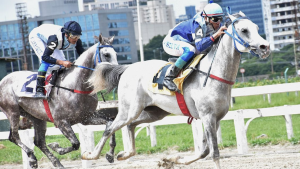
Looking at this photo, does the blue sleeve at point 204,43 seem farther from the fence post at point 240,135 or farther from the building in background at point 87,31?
the building in background at point 87,31

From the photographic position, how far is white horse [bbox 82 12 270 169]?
5.67 m

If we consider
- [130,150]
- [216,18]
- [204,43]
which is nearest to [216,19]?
[216,18]

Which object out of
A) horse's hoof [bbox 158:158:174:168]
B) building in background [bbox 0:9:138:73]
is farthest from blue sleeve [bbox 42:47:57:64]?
building in background [bbox 0:9:138:73]

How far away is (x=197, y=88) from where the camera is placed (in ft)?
19.8

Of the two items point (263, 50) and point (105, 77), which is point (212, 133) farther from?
point (105, 77)

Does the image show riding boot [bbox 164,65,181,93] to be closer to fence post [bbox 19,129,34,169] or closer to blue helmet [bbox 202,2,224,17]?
blue helmet [bbox 202,2,224,17]

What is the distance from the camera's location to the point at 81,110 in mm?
7520

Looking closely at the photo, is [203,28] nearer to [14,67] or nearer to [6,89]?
[6,89]


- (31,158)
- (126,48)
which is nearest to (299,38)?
(126,48)

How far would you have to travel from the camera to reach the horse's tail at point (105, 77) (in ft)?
23.5

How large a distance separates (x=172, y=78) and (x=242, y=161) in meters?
1.97

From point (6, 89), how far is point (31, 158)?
4.05 feet

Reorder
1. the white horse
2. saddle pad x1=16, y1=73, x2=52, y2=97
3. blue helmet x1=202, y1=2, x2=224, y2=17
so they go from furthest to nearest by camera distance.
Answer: saddle pad x1=16, y1=73, x2=52, y2=97
blue helmet x1=202, y1=2, x2=224, y2=17
the white horse

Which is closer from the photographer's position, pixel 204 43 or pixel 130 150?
pixel 204 43
